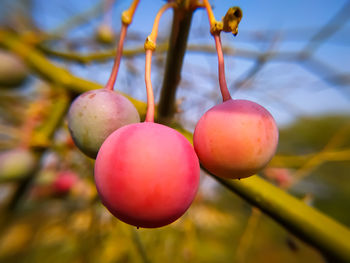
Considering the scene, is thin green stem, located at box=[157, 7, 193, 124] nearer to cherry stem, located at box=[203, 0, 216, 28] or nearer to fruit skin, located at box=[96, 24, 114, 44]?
cherry stem, located at box=[203, 0, 216, 28]

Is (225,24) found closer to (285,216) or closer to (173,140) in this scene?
(173,140)

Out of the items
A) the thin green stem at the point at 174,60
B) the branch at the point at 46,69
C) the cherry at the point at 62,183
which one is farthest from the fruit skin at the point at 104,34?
the thin green stem at the point at 174,60

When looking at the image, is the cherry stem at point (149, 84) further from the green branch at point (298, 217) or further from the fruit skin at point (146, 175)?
the green branch at point (298, 217)

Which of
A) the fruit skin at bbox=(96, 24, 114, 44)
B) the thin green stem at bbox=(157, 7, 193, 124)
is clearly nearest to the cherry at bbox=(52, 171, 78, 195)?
the fruit skin at bbox=(96, 24, 114, 44)

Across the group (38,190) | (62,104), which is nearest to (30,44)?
(62,104)

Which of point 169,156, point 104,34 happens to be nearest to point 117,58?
point 169,156

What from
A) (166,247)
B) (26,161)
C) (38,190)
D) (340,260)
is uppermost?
(340,260)

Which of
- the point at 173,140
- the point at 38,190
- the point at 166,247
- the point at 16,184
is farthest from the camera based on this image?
the point at 38,190

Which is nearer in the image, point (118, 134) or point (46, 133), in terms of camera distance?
point (118, 134)
